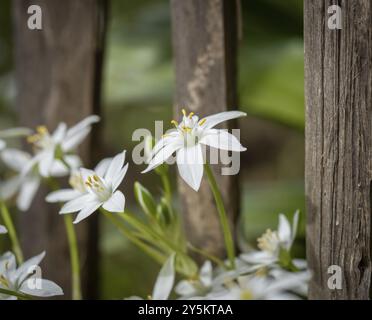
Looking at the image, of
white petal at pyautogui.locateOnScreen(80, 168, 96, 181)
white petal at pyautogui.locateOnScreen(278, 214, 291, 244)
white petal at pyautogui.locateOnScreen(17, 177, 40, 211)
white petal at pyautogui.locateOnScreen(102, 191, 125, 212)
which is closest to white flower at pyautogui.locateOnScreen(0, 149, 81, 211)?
white petal at pyautogui.locateOnScreen(17, 177, 40, 211)

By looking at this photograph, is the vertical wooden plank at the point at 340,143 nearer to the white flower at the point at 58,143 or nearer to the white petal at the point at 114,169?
the white petal at the point at 114,169

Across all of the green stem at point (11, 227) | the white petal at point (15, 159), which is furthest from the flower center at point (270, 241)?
the white petal at point (15, 159)

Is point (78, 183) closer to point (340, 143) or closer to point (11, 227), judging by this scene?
point (11, 227)

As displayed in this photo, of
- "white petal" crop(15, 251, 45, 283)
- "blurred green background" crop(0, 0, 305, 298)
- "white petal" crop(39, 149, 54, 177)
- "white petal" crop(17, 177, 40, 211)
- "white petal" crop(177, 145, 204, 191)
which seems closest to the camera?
"white petal" crop(177, 145, 204, 191)

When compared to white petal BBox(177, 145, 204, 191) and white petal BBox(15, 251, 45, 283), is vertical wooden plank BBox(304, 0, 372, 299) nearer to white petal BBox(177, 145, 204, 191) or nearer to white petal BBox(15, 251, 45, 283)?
white petal BBox(177, 145, 204, 191)
